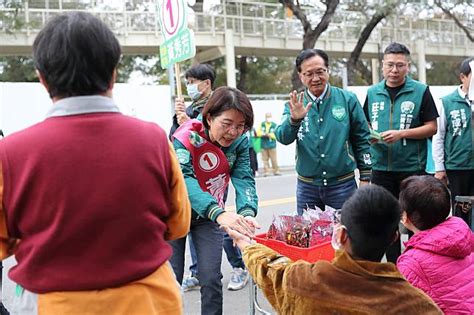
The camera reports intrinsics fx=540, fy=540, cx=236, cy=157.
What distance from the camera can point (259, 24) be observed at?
21797 millimetres

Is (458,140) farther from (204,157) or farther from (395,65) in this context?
(204,157)

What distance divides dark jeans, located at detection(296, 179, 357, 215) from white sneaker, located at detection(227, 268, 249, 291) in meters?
1.13

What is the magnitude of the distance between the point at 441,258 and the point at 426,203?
283 mm

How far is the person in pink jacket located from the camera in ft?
7.98

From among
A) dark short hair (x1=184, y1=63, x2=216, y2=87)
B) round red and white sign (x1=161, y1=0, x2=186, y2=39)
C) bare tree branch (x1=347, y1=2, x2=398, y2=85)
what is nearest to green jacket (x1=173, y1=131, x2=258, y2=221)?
dark short hair (x1=184, y1=63, x2=216, y2=87)

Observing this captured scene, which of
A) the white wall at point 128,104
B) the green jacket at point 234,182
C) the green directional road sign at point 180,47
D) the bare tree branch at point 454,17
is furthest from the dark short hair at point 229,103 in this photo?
the bare tree branch at point 454,17

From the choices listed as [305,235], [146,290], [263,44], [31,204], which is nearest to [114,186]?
[31,204]

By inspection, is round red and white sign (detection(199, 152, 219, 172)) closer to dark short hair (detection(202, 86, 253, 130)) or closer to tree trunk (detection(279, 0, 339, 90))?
dark short hair (detection(202, 86, 253, 130))

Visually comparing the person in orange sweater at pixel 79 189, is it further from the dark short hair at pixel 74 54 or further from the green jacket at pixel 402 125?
the green jacket at pixel 402 125

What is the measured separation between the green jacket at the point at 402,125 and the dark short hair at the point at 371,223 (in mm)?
2156

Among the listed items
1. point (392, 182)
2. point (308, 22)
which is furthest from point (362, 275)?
point (308, 22)

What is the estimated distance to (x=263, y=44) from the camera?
71.6 feet

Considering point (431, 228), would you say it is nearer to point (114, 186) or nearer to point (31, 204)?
point (114, 186)

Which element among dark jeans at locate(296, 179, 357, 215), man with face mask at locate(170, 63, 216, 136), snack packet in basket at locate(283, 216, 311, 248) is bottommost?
dark jeans at locate(296, 179, 357, 215)
